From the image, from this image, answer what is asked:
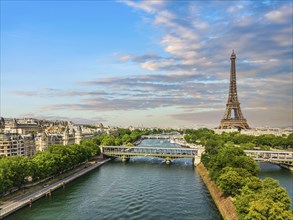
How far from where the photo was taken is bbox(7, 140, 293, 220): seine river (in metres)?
38.2

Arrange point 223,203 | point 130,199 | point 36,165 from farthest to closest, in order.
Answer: point 36,165 < point 130,199 < point 223,203

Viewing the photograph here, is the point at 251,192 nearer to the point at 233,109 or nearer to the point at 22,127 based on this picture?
the point at 233,109

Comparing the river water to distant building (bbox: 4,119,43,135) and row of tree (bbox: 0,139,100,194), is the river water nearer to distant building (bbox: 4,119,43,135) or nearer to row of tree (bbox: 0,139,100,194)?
row of tree (bbox: 0,139,100,194)

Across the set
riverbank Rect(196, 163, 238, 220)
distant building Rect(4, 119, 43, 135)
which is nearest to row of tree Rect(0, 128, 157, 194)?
riverbank Rect(196, 163, 238, 220)

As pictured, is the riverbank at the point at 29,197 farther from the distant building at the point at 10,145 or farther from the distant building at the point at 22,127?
the distant building at the point at 22,127

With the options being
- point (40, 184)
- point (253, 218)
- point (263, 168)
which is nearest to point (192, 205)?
point (253, 218)

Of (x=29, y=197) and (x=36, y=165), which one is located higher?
(x=36, y=165)

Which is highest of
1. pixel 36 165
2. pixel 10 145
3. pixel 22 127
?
pixel 22 127

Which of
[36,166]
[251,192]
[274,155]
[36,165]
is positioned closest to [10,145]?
[36,165]

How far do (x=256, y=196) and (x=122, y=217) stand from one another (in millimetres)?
15843

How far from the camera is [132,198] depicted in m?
45.2

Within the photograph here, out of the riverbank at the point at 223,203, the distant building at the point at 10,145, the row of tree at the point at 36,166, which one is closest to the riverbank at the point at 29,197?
the row of tree at the point at 36,166

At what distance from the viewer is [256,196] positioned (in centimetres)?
2941

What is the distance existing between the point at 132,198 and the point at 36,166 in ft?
54.3
